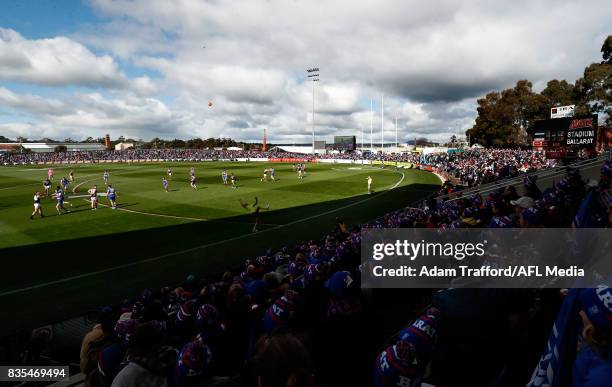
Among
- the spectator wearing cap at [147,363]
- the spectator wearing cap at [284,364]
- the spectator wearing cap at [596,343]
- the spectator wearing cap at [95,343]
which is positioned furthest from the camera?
the spectator wearing cap at [95,343]

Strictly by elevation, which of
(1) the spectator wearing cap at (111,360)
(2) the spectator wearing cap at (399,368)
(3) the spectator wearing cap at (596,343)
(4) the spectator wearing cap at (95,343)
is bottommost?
(4) the spectator wearing cap at (95,343)

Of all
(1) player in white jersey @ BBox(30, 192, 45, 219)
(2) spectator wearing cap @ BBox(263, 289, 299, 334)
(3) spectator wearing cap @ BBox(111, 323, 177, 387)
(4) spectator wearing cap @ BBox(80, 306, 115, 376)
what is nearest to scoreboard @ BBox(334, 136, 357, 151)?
(1) player in white jersey @ BBox(30, 192, 45, 219)

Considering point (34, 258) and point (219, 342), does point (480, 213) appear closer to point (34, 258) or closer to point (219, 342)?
point (219, 342)

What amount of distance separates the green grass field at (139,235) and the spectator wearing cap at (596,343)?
1306 centimetres

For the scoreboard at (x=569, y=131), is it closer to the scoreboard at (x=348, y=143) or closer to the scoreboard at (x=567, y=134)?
the scoreboard at (x=567, y=134)

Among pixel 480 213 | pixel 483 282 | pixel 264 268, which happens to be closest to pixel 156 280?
pixel 264 268

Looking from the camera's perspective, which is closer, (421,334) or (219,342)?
(421,334)

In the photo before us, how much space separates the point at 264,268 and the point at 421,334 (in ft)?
21.8

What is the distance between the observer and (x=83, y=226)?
72.2 feet

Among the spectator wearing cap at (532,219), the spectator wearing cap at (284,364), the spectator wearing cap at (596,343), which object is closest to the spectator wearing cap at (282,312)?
the spectator wearing cap at (284,364)

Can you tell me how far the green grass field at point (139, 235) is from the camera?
12.6 m

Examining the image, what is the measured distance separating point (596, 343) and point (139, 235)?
71.2 ft

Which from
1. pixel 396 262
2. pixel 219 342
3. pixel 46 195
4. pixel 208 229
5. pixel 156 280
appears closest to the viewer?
pixel 219 342

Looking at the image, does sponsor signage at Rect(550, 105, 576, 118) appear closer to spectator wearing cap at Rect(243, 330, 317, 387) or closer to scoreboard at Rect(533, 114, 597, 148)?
scoreboard at Rect(533, 114, 597, 148)
